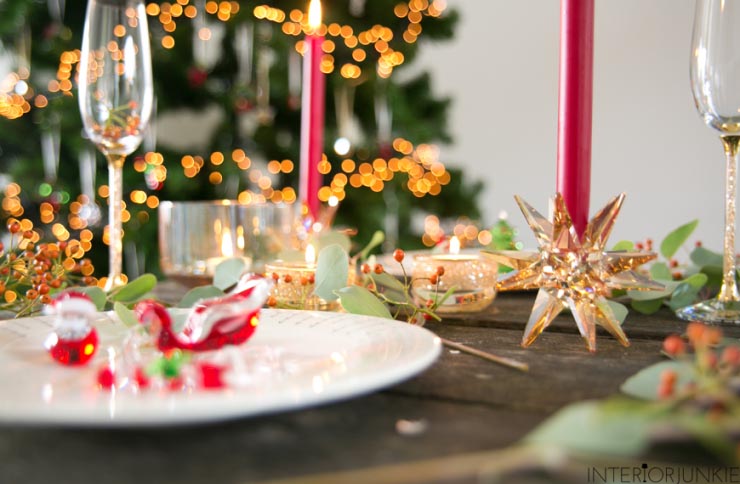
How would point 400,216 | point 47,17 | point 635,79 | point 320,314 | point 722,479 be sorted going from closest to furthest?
point 722,479 → point 320,314 → point 47,17 → point 400,216 → point 635,79

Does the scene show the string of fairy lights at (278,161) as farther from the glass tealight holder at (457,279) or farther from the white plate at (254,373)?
the white plate at (254,373)

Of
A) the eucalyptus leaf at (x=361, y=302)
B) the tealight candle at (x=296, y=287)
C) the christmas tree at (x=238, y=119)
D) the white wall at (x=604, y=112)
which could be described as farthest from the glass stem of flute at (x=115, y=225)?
the white wall at (x=604, y=112)

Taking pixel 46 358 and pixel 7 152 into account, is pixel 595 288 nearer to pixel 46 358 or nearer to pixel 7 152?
pixel 46 358

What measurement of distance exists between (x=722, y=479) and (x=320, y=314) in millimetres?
329

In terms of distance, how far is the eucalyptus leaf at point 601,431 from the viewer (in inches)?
10.3

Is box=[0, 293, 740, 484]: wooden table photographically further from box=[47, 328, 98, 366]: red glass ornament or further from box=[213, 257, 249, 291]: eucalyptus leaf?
box=[213, 257, 249, 291]: eucalyptus leaf

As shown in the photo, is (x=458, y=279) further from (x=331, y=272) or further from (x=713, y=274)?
(x=713, y=274)

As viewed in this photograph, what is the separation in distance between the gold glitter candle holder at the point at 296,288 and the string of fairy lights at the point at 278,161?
4.47 ft

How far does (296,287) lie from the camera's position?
658 mm

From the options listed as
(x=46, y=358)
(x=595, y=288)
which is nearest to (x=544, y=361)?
(x=595, y=288)

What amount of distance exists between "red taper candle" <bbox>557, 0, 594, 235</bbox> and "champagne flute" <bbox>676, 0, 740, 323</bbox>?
12 cm

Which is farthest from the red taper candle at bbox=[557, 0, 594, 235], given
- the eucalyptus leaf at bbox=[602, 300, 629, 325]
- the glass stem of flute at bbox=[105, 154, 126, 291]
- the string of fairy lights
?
the string of fairy lights

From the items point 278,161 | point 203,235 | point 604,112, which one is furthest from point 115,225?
point 604,112

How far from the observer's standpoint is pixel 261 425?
1.12 ft
